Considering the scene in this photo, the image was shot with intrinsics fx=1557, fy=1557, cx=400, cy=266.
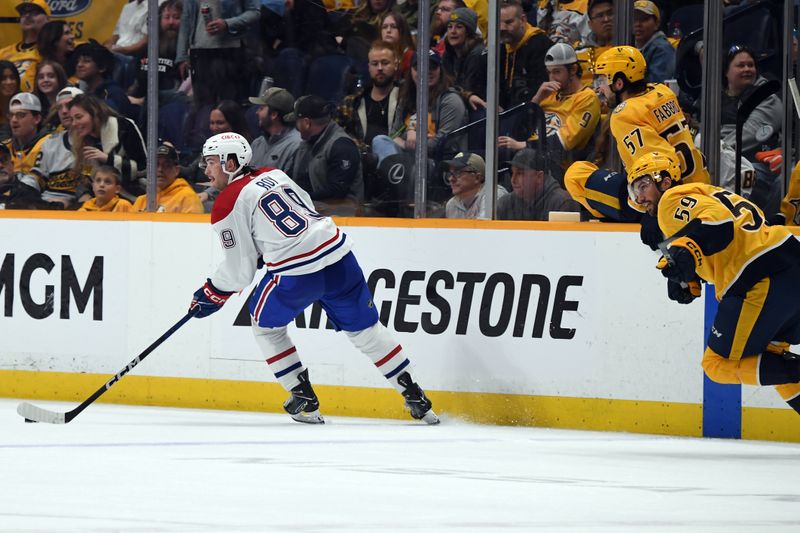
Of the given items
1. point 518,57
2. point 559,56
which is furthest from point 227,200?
point 559,56

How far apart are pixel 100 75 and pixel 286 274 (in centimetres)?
206

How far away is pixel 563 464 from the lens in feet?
17.4

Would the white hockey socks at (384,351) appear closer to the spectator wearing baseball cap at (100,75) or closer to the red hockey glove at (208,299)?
the red hockey glove at (208,299)

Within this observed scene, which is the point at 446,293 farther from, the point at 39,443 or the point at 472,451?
the point at 39,443

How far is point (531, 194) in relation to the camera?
6.82 metres

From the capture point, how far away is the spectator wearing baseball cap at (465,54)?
690 centimetres

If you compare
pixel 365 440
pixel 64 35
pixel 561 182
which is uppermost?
pixel 64 35

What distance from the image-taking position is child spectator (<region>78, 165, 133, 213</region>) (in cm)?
774

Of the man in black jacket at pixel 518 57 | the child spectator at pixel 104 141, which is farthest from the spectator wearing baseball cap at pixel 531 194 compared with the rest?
the child spectator at pixel 104 141

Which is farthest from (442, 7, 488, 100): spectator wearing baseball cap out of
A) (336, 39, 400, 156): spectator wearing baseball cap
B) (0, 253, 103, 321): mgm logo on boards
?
(0, 253, 103, 321): mgm logo on boards

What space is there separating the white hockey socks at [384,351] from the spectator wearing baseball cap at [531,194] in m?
0.75

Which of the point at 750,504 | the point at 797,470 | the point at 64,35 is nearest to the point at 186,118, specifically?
the point at 64,35

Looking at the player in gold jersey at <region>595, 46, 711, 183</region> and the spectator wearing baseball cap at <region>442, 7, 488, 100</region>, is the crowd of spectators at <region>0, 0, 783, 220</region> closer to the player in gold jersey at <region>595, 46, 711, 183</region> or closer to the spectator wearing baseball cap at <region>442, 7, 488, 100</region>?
the spectator wearing baseball cap at <region>442, 7, 488, 100</region>

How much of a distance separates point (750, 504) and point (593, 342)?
87.5 inches
